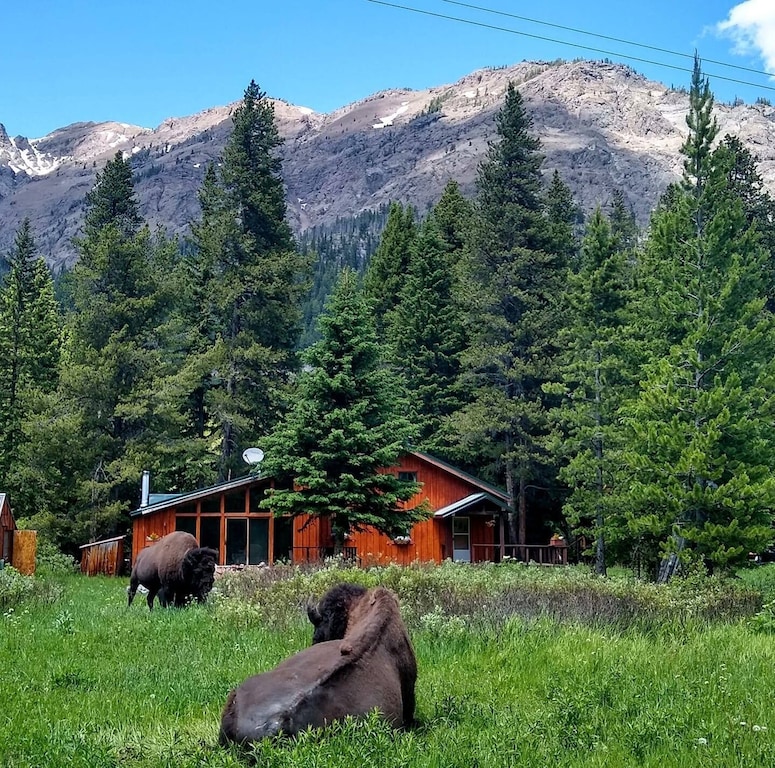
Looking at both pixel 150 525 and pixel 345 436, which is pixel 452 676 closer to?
pixel 345 436

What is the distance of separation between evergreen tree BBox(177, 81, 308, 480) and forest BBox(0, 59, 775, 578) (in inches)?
5.1

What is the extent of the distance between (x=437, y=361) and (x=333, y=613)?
3723cm

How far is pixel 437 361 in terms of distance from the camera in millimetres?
44000

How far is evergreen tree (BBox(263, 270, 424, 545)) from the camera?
27.7m

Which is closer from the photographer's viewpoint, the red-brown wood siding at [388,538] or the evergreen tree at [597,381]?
the evergreen tree at [597,381]

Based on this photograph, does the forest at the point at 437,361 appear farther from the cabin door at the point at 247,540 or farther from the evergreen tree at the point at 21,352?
the cabin door at the point at 247,540

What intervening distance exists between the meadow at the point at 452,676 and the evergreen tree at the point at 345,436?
12.3 m

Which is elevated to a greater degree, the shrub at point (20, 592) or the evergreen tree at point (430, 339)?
the evergreen tree at point (430, 339)

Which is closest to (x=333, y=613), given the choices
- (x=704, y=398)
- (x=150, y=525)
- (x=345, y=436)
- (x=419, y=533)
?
(x=704, y=398)

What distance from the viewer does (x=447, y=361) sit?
43594 millimetres

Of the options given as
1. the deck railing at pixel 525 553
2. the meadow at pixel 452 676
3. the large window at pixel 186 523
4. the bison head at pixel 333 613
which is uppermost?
the large window at pixel 186 523

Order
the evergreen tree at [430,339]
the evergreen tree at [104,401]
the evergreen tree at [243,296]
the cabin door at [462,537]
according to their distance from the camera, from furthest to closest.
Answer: the evergreen tree at [430,339]
the evergreen tree at [243,296]
the cabin door at [462,537]
the evergreen tree at [104,401]

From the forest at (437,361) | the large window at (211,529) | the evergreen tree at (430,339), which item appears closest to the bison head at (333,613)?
the forest at (437,361)

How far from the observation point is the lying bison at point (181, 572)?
15.8 metres
